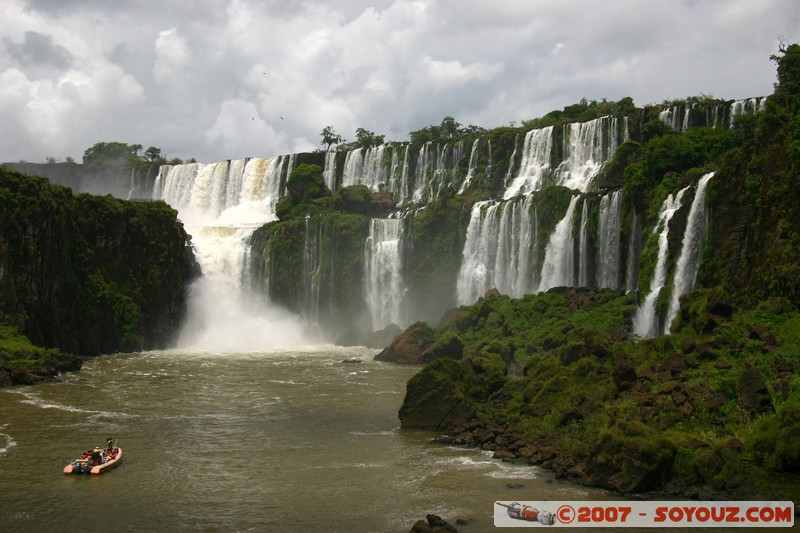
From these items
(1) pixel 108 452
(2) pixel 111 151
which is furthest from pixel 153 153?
(1) pixel 108 452

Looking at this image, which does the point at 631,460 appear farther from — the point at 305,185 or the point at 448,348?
the point at 305,185

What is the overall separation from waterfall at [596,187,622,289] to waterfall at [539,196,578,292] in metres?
2.16

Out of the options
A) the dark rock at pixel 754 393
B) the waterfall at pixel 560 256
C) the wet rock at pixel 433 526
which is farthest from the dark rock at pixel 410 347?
the wet rock at pixel 433 526

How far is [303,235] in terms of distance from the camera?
6156cm

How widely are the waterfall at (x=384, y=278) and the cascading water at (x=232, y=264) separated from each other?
5.75 meters

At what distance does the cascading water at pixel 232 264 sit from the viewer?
5600cm

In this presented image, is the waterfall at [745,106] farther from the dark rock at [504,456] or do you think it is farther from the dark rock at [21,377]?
the dark rock at [21,377]

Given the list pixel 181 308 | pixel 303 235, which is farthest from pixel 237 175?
pixel 181 308

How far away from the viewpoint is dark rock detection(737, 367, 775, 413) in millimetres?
20078

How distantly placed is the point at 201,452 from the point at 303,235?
3873 cm

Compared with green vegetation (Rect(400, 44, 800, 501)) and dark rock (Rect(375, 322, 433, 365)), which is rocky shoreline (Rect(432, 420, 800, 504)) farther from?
dark rock (Rect(375, 322, 433, 365))

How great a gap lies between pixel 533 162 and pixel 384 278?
17.2m

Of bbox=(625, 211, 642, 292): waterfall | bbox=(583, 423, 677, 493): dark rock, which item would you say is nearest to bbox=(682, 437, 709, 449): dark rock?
bbox=(583, 423, 677, 493): dark rock

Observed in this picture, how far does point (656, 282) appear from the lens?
3716cm
